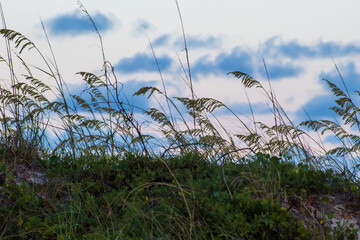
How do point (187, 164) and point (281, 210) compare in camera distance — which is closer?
point (281, 210)

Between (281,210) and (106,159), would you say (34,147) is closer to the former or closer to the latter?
(106,159)

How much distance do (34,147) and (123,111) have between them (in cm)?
129

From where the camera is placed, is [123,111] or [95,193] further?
[123,111]

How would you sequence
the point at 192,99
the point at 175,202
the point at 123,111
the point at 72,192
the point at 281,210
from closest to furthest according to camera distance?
the point at 281,210 < the point at 175,202 < the point at 72,192 < the point at 123,111 < the point at 192,99

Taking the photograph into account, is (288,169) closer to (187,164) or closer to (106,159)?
(187,164)

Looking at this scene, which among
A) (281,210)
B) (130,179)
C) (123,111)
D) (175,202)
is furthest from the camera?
(123,111)

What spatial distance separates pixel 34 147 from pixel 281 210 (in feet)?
11.6

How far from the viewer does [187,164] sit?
17.4 ft

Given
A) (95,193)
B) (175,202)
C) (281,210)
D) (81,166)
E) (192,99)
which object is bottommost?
(281,210)

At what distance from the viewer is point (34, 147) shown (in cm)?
564

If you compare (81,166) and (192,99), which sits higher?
(192,99)

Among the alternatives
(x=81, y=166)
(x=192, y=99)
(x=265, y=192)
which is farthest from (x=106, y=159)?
(x=265, y=192)

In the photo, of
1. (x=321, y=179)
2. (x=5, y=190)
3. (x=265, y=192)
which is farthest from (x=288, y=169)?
(x=5, y=190)

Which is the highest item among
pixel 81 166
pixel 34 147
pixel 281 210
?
pixel 34 147
